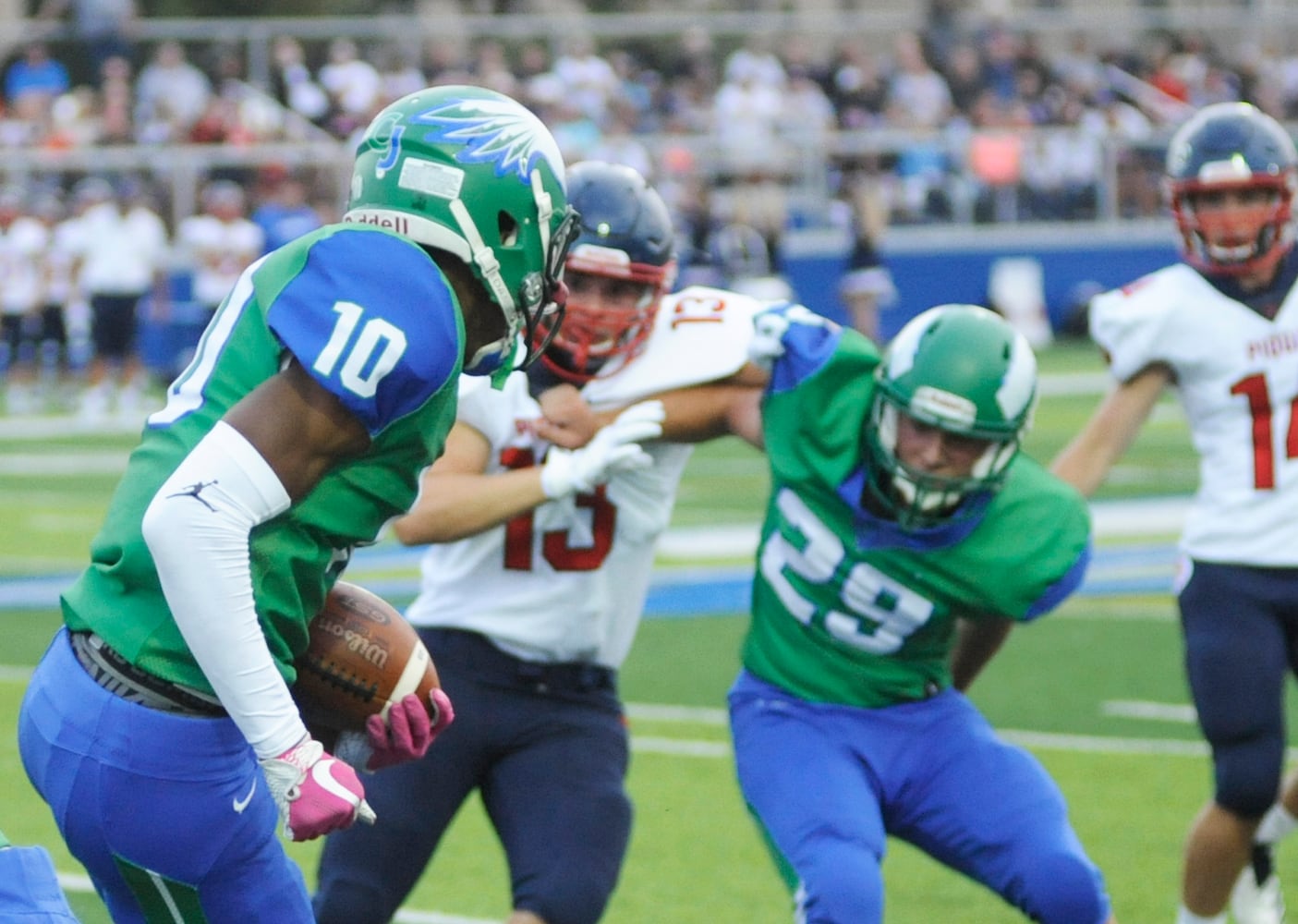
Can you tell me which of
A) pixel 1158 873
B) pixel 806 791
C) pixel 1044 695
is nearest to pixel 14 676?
pixel 1044 695

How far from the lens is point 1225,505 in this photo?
4664 mm

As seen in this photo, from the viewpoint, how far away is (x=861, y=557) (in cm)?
391

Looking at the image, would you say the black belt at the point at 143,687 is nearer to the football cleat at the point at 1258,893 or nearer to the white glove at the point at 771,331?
the white glove at the point at 771,331

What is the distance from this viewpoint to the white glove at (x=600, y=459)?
12.9 ft

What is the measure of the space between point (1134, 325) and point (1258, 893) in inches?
51.8

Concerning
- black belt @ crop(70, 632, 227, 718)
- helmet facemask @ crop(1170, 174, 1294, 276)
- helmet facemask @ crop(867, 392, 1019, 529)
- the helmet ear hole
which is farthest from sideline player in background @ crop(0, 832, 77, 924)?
helmet facemask @ crop(1170, 174, 1294, 276)

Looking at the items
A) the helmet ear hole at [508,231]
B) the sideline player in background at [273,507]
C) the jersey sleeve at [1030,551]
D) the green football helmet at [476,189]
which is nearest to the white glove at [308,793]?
the sideline player in background at [273,507]

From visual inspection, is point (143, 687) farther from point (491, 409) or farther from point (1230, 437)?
point (1230, 437)

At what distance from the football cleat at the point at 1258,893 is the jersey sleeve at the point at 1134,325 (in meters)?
1.13

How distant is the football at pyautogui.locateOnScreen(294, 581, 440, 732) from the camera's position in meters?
3.06

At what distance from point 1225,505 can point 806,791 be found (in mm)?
1494

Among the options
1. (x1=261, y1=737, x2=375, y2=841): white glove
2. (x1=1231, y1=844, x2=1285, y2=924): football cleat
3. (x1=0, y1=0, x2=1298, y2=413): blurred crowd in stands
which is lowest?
(x1=0, y1=0, x2=1298, y2=413): blurred crowd in stands

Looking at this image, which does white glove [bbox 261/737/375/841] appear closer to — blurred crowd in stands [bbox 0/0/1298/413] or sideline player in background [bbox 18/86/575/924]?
sideline player in background [bbox 18/86/575/924]

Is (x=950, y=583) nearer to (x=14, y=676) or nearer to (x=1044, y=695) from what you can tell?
(x=1044, y=695)
